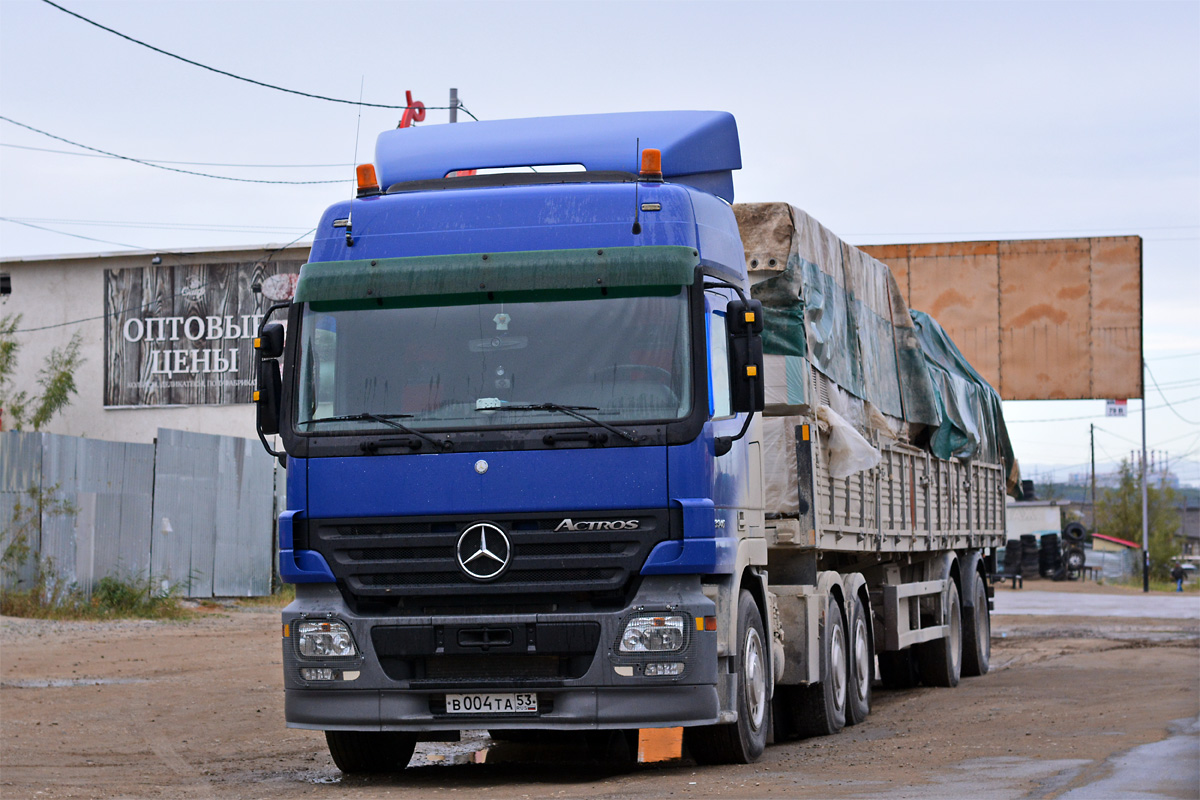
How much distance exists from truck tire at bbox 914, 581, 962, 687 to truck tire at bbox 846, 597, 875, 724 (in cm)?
336

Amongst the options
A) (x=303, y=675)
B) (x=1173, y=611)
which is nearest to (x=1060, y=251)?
(x=1173, y=611)

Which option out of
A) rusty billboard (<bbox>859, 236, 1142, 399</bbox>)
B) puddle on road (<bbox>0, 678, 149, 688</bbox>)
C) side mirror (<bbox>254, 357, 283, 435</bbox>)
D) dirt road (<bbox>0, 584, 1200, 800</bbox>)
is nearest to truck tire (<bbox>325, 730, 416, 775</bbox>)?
dirt road (<bbox>0, 584, 1200, 800</bbox>)

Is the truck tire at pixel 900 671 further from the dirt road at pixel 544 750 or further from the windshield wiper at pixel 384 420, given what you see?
the windshield wiper at pixel 384 420

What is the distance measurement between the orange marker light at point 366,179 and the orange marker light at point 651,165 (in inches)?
62.2

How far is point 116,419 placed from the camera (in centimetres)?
3566

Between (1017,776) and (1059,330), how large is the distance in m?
18.6

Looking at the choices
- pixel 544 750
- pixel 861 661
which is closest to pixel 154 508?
pixel 544 750

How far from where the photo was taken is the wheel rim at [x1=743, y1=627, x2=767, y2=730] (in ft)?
30.0

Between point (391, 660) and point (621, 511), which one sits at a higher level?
point (621, 511)

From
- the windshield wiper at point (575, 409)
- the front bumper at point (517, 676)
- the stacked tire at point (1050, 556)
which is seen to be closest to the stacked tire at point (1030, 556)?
the stacked tire at point (1050, 556)

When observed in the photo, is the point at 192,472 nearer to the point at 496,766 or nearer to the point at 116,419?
the point at 116,419

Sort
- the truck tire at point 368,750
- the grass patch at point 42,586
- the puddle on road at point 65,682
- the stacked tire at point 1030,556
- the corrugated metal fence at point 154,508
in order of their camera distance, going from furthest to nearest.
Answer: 1. the stacked tire at point 1030,556
2. the corrugated metal fence at point 154,508
3. the grass patch at point 42,586
4. the puddle on road at point 65,682
5. the truck tire at point 368,750

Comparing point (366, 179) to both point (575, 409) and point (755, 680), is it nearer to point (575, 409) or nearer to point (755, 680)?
point (575, 409)

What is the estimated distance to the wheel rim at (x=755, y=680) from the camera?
30.0ft
